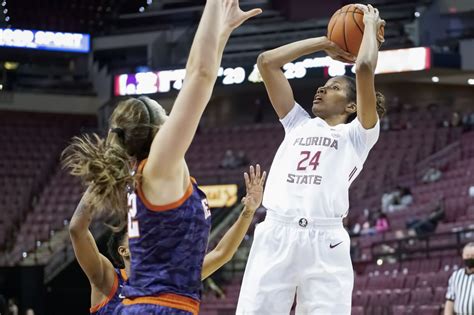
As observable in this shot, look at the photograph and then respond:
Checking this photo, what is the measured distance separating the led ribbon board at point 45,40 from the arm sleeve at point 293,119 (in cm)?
2133

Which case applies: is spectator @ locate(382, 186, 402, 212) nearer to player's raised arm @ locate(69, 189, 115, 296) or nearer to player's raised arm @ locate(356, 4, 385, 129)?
player's raised arm @ locate(356, 4, 385, 129)

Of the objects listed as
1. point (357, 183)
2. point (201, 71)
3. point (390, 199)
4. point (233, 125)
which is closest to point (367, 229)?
point (390, 199)

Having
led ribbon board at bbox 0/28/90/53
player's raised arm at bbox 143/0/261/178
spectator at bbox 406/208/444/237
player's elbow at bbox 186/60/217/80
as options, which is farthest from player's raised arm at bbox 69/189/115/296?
led ribbon board at bbox 0/28/90/53

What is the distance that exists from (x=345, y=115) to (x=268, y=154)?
1667cm

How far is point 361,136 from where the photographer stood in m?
5.01

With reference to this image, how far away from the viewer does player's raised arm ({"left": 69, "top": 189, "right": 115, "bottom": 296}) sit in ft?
12.3

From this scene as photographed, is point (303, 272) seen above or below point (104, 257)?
below

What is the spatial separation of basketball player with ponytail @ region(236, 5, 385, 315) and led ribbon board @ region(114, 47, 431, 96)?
13.3m

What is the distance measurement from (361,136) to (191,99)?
2155 millimetres

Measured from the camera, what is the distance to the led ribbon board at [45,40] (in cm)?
2566

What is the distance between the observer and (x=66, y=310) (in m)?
21.0

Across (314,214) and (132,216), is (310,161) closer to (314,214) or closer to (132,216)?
(314,214)

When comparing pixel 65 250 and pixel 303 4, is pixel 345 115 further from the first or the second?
pixel 303 4

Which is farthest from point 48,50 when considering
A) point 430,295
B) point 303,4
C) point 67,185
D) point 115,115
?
point 115,115
